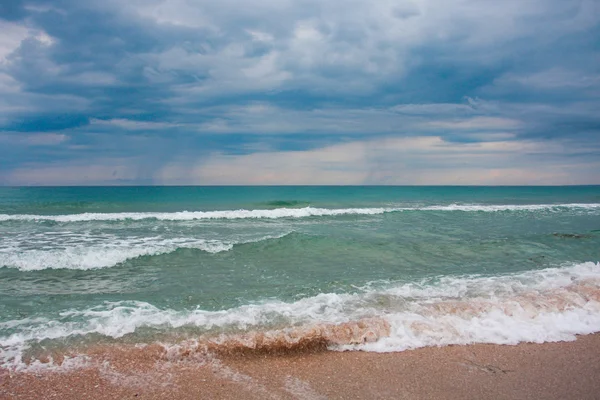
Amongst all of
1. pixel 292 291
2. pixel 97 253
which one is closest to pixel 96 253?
pixel 97 253

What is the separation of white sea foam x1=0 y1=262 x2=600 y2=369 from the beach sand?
0.36 metres

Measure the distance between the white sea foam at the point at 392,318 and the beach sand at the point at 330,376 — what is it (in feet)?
1.18

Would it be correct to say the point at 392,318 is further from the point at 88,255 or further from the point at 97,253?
the point at 97,253

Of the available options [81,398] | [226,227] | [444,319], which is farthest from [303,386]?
[226,227]

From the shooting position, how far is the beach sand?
13.0 ft

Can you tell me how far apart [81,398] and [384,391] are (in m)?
3.32

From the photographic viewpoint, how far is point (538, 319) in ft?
19.3

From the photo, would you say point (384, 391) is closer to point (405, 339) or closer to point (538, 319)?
point (405, 339)

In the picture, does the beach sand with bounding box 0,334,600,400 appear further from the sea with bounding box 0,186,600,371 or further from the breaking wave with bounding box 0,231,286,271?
the breaking wave with bounding box 0,231,286,271

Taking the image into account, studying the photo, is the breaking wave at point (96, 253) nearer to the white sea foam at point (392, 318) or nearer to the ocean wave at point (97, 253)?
the ocean wave at point (97, 253)

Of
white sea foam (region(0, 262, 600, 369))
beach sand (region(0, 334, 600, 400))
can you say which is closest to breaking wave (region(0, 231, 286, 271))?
white sea foam (region(0, 262, 600, 369))

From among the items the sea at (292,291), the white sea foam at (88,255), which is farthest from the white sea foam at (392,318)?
the white sea foam at (88,255)

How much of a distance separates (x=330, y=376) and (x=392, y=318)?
183 cm

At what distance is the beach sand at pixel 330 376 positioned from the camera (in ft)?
13.0
